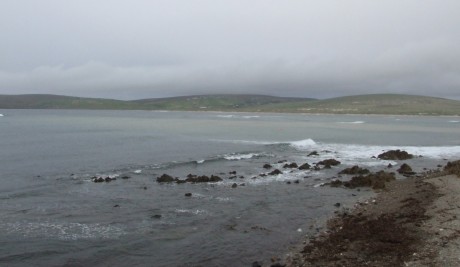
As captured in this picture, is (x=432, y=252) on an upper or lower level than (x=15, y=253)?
upper

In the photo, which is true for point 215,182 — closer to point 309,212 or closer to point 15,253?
point 309,212

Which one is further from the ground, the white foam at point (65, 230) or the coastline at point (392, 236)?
the coastline at point (392, 236)

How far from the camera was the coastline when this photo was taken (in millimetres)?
12898

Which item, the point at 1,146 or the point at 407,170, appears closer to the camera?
the point at 407,170

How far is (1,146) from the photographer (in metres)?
52.5

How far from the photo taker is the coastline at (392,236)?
1290cm

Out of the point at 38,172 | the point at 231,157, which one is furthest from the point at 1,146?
the point at 231,157

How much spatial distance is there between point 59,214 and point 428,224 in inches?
672

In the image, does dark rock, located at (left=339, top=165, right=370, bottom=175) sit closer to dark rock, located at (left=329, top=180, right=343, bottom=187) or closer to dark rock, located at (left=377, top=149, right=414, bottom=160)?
dark rock, located at (left=329, top=180, right=343, bottom=187)

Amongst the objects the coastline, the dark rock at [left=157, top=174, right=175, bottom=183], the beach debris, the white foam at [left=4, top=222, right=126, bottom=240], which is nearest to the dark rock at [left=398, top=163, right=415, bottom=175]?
the beach debris

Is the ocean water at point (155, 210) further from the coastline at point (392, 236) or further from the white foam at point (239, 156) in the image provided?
the coastline at point (392, 236)

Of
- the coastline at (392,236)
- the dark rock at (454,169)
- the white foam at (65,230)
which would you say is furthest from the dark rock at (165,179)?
the dark rock at (454,169)

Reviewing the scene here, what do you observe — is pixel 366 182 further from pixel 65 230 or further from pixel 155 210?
pixel 65 230

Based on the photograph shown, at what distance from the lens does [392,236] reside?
15250 mm
